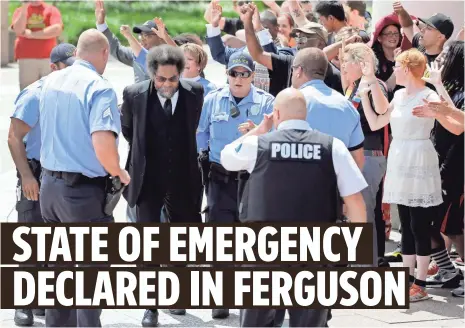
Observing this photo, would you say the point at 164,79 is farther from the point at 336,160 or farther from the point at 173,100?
the point at 336,160

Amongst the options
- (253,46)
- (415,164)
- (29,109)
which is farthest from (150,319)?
(253,46)

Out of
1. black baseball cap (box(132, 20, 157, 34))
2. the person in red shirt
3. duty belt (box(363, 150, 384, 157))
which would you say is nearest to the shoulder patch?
duty belt (box(363, 150, 384, 157))

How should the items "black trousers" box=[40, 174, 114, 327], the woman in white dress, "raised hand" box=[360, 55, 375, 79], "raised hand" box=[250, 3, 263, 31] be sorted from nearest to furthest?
1. "black trousers" box=[40, 174, 114, 327]
2. the woman in white dress
3. "raised hand" box=[360, 55, 375, 79]
4. "raised hand" box=[250, 3, 263, 31]

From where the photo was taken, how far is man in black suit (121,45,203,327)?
800 cm

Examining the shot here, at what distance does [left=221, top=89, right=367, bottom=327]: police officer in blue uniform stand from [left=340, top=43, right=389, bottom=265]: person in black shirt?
2530 millimetres

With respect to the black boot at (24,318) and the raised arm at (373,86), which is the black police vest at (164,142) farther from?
the raised arm at (373,86)

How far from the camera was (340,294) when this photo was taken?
671 cm

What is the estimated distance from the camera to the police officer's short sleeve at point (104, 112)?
6.77 metres

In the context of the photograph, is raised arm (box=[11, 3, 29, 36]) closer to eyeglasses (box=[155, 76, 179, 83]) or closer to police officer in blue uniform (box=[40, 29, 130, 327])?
eyeglasses (box=[155, 76, 179, 83])

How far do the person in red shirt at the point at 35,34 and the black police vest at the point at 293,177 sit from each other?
11861mm

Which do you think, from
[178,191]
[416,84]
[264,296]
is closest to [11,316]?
[178,191]

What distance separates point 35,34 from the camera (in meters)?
17.4

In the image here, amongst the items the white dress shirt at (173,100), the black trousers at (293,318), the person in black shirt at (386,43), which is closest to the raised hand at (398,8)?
the person in black shirt at (386,43)

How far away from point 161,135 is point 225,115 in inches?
20.3
